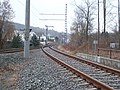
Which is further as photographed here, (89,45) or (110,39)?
(89,45)

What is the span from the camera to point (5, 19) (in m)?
66.0

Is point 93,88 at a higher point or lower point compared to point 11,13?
lower

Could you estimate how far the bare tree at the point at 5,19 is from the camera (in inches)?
2443

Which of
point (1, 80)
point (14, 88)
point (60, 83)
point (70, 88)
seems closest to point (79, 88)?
point (70, 88)

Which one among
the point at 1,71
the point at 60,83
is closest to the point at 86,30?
the point at 1,71

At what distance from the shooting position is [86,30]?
54594 mm

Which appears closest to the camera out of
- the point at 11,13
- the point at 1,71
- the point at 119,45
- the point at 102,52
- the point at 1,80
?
the point at 1,80

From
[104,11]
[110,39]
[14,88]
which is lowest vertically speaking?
[14,88]

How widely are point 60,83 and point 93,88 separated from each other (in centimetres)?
203

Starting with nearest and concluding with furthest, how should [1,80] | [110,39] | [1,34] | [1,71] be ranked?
[1,80]
[1,71]
[110,39]
[1,34]

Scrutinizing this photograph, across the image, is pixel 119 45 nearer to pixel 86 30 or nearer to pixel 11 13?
pixel 86 30

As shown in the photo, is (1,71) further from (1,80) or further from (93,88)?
(93,88)

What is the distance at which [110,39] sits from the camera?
1556 inches

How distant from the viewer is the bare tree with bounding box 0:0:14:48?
6206 cm
